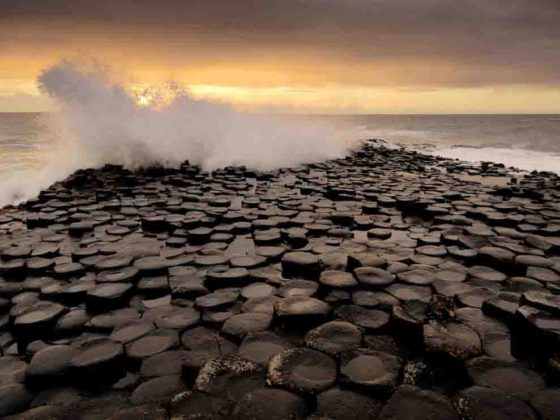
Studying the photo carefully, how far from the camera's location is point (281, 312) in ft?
9.93

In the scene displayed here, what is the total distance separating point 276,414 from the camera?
2035mm

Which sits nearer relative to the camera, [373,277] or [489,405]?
[489,405]

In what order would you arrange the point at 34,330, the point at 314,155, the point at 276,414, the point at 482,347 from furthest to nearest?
the point at 314,155 < the point at 34,330 < the point at 482,347 < the point at 276,414

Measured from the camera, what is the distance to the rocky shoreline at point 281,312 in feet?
7.30

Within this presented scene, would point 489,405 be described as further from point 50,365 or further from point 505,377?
point 50,365

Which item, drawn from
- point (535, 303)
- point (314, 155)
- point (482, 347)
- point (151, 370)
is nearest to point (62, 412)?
point (151, 370)

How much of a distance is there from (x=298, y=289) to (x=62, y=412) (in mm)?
2059

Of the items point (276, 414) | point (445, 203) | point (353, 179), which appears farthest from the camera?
point (353, 179)

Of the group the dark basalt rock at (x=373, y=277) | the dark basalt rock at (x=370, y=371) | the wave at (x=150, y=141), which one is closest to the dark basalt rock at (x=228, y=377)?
the dark basalt rock at (x=370, y=371)

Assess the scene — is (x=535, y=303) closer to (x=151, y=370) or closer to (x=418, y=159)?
(x=151, y=370)

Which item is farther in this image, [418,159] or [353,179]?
[418,159]

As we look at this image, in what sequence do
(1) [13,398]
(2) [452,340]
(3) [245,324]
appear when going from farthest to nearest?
(3) [245,324]
(2) [452,340]
(1) [13,398]

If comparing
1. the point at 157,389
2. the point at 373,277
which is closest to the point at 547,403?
the point at 373,277

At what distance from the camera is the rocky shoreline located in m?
2.22
